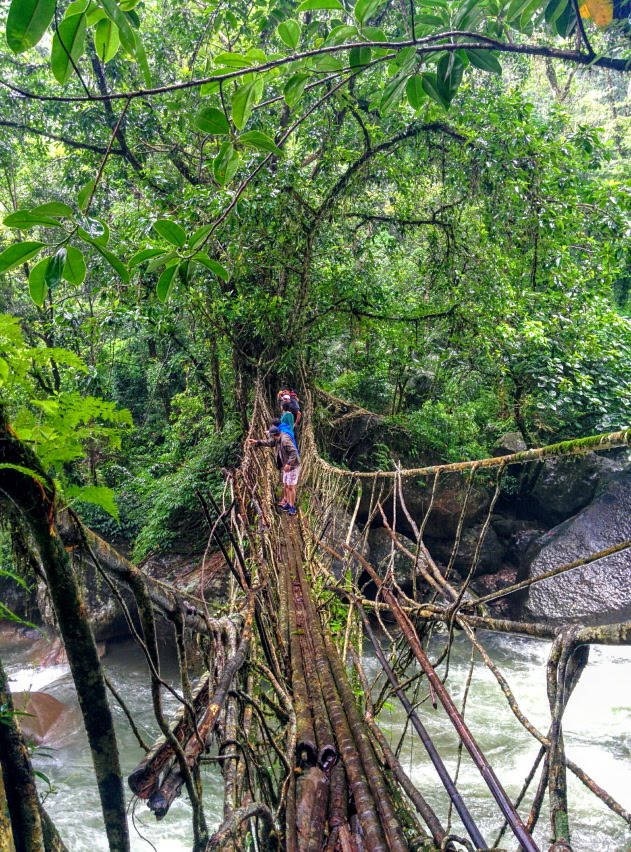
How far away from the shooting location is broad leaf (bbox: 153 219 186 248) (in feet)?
1.75

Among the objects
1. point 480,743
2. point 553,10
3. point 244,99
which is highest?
point 553,10

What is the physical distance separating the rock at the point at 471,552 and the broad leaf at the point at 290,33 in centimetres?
487

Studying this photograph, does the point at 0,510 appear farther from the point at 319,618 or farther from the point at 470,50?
the point at 319,618

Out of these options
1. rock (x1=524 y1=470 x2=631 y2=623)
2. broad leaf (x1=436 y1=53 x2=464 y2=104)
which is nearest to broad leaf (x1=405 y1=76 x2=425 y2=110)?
broad leaf (x1=436 y1=53 x2=464 y2=104)

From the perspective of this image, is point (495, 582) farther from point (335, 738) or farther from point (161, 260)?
point (161, 260)

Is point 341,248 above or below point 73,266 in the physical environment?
above

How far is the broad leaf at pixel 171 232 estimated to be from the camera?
21.0 inches

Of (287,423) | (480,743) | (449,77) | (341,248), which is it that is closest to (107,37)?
(449,77)

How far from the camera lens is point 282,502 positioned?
3691 mm

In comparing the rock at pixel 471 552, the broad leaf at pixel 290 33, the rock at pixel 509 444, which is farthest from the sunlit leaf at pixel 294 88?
the rock at pixel 509 444

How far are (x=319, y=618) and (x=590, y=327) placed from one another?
3170 millimetres

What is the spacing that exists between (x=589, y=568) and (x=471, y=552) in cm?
109

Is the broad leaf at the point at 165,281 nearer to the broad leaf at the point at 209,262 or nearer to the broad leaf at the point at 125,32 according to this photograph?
the broad leaf at the point at 209,262

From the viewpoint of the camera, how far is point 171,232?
1.79ft
